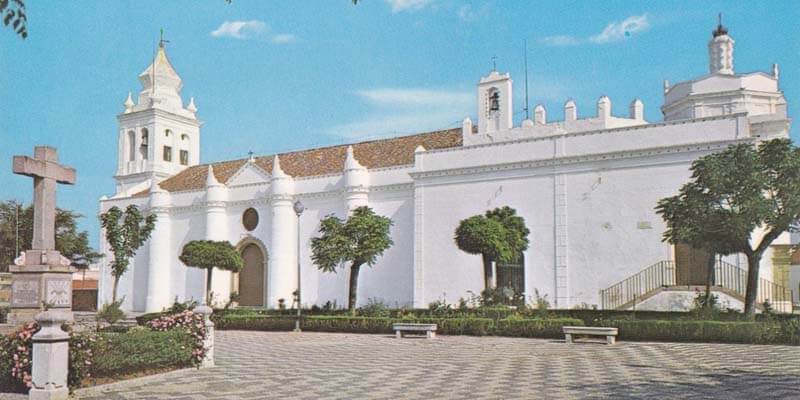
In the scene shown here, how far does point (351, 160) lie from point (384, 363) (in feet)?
67.2

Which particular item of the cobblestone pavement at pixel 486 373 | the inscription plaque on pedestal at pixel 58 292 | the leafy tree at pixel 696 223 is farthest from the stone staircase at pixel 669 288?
the inscription plaque on pedestal at pixel 58 292

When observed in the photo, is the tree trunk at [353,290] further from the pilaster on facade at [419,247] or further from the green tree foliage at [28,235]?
the green tree foliage at [28,235]

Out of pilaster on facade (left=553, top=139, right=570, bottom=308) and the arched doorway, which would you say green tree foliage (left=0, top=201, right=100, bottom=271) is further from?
pilaster on facade (left=553, top=139, right=570, bottom=308)

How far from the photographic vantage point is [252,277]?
38312 millimetres

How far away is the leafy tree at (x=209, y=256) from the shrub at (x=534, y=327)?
15264 mm

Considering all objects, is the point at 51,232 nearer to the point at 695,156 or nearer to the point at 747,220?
the point at 747,220

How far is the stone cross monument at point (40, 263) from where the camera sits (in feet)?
49.6

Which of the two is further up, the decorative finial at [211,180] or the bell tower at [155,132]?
the bell tower at [155,132]

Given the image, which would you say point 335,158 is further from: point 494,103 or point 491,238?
point 491,238

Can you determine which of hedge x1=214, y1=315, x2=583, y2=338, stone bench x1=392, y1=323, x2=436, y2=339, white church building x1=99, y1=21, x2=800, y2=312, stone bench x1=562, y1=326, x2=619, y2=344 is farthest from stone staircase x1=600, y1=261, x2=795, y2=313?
stone bench x1=392, y1=323, x2=436, y2=339

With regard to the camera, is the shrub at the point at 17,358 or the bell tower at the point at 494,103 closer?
the shrub at the point at 17,358

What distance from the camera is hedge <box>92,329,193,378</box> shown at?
1163cm

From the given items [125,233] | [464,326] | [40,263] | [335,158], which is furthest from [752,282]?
[125,233]

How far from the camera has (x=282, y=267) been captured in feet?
118
